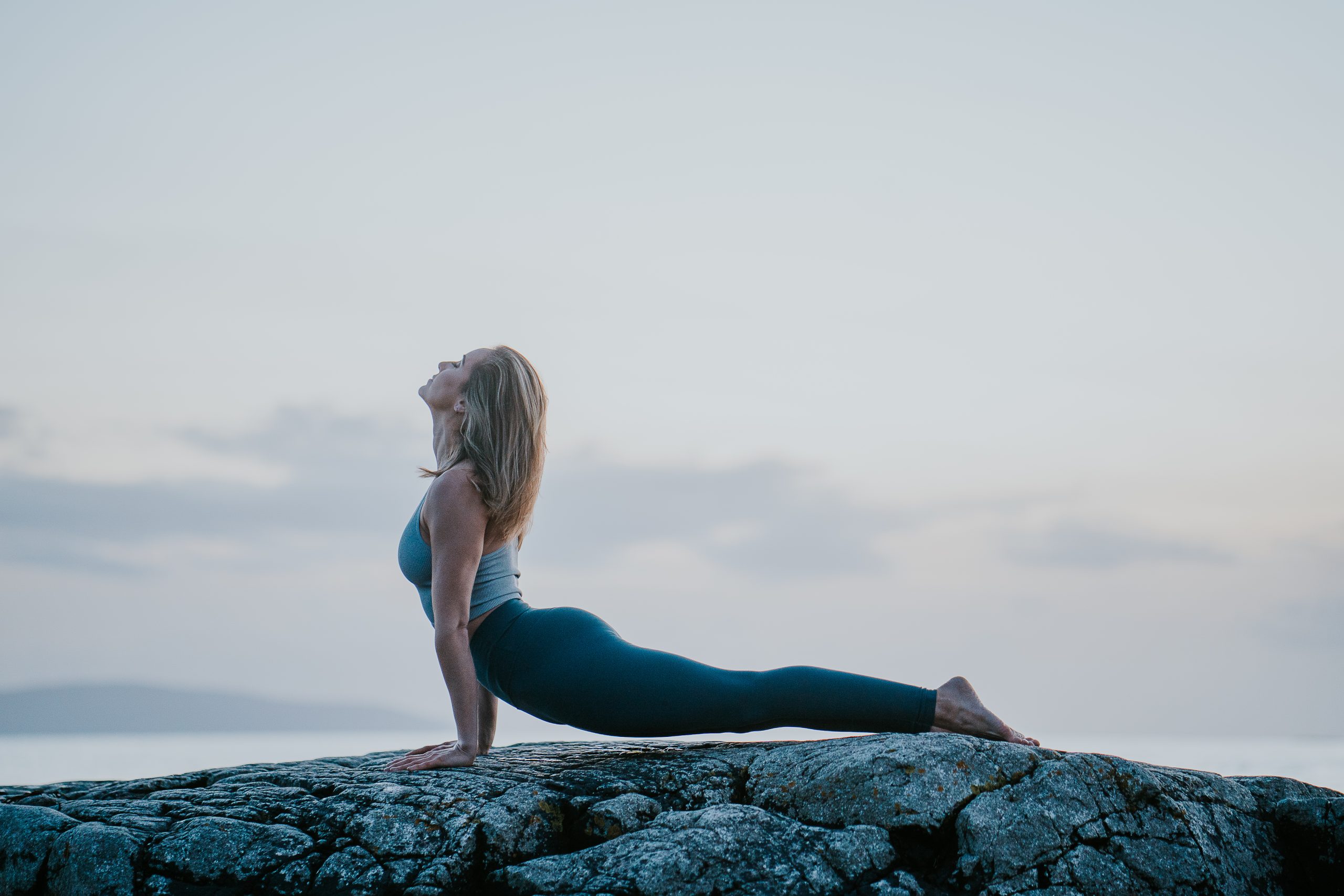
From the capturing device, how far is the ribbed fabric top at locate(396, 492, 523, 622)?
501cm

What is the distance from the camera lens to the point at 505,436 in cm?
501

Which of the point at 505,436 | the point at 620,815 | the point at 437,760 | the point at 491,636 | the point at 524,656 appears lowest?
the point at 620,815

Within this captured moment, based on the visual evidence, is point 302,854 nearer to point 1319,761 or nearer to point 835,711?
point 835,711

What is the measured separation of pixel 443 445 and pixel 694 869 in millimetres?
2815

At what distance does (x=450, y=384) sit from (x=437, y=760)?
195 centimetres

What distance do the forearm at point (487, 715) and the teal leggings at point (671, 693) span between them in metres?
0.30

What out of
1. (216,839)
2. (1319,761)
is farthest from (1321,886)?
(1319,761)

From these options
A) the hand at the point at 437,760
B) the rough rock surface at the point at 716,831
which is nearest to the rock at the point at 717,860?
the rough rock surface at the point at 716,831

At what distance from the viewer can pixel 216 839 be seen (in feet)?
11.9

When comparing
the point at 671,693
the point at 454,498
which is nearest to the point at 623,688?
the point at 671,693

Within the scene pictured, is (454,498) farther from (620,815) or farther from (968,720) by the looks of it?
(968,720)

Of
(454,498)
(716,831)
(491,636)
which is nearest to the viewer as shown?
(716,831)

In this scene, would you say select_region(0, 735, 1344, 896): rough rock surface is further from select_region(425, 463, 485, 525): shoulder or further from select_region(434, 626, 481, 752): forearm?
select_region(425, 463, 485, 525): shoulder

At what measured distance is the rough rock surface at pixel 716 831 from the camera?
3.52 meters
